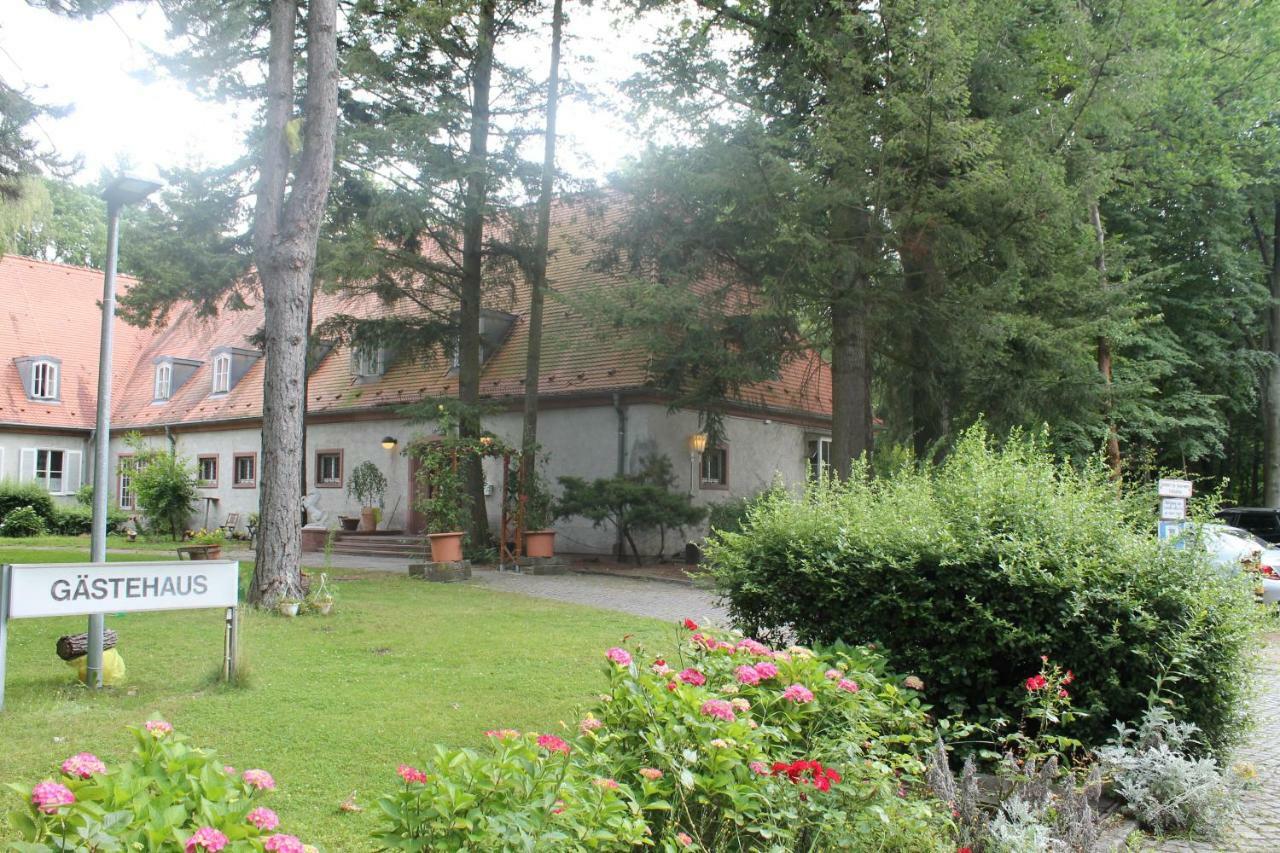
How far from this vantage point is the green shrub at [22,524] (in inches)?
1054

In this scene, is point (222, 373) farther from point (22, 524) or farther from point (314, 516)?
point (314, 516)

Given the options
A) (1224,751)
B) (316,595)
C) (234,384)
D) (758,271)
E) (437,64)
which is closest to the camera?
(1224,751)

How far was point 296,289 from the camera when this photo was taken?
1170 centimetres

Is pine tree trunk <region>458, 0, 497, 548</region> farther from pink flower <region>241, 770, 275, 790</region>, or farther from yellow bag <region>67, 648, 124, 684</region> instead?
pink flower <region>241, 770, 275, 790</region>

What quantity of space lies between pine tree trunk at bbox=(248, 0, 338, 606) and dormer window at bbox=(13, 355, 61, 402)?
80.9ft

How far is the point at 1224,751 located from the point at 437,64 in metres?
18.7

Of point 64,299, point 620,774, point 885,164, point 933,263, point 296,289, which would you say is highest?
point 64,299

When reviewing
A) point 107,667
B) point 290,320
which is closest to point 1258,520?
point 290,320

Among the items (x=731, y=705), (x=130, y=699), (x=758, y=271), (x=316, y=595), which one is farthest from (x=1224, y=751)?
(x=758, y=271)

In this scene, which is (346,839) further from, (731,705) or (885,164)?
(885,164)

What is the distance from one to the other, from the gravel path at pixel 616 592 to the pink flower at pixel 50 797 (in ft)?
32.4

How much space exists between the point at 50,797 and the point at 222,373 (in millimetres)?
31618

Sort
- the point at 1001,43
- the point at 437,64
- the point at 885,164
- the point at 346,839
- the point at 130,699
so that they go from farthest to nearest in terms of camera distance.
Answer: the point at 437,64
the point at 1001,43
the point at 885,164
the point at 130,699
the point at 346,839

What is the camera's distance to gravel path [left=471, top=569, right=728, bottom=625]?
508 inches
